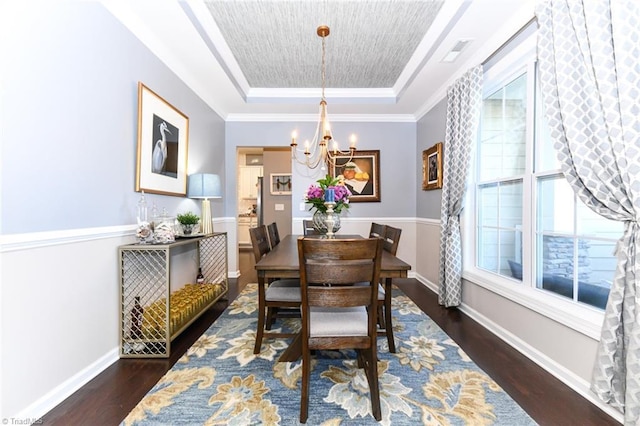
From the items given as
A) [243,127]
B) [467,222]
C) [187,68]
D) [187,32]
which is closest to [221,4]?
[187,32]

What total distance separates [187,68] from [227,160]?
5.38 ft

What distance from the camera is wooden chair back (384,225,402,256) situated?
2.21 metres

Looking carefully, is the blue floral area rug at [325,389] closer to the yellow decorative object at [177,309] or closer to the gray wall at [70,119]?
the yellow decorative object at [177,309]

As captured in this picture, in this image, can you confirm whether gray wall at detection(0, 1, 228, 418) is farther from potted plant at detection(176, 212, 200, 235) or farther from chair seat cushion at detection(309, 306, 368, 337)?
chair seat cushion at detection(309, 306, 368, 337)

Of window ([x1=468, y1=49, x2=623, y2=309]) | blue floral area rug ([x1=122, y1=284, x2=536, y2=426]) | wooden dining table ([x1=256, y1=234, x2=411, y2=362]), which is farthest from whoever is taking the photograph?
window ([x1=468, y1=49, x2=623, y2=309])

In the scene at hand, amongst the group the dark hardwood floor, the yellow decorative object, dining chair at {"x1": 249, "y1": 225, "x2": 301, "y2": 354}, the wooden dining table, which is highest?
the wooden dining table

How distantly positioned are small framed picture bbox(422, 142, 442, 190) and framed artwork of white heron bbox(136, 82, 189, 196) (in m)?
2.93

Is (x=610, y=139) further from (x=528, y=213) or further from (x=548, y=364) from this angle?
(x=548, y=364)

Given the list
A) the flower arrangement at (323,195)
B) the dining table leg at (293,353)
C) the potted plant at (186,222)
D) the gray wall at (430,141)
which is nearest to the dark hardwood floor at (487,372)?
the dining table leg at (293,353)

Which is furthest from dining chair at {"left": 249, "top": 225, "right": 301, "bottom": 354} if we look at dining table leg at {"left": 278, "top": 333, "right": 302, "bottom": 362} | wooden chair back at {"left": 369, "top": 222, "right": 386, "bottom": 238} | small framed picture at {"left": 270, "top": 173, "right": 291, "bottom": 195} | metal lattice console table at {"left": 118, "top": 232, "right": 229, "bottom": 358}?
small framed picture at {"left": 270, "top": 173, "right": 291, "bottom": 195}

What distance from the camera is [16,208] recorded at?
4.45 feet

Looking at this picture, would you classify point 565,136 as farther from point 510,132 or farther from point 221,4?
point 221,4

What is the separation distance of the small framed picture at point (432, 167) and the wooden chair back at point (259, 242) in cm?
229

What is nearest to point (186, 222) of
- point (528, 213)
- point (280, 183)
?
point (528, 213)
